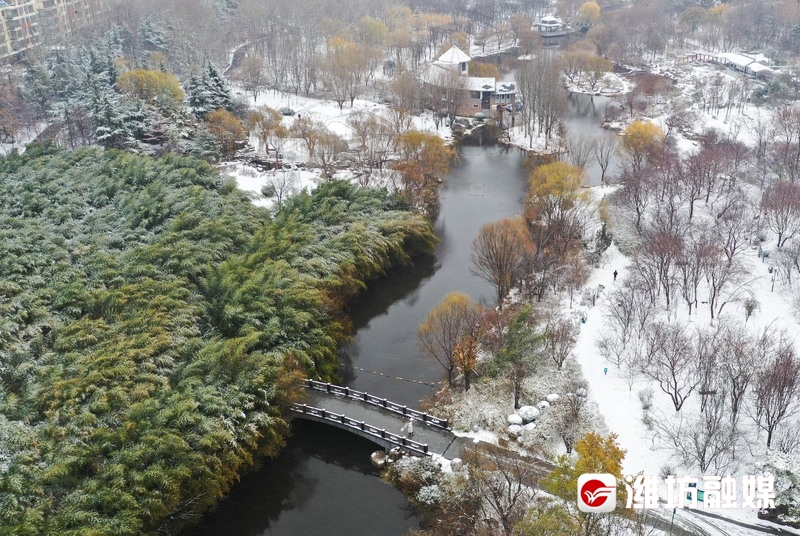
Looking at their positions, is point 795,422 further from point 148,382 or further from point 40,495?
point 40,495

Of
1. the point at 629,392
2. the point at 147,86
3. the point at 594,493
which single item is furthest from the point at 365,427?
the point at 147,86

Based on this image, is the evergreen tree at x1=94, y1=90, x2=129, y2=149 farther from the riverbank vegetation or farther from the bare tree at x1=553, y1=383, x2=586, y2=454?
the bare tree at x1=553, y1=383, x2=586, y2=454

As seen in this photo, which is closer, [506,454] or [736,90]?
[506,454]

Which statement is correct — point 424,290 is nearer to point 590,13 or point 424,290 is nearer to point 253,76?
point 253,76

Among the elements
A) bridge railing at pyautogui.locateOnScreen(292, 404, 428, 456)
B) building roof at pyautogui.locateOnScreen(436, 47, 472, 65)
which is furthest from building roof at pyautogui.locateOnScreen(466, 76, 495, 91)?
bridge railing at pyautogui.locateOnScreen(292, 404, 428, 456)

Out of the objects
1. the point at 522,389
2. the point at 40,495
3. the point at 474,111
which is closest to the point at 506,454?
the point at 522,389

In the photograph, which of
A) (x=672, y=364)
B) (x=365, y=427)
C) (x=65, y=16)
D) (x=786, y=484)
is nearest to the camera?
(x=786, y=484)
